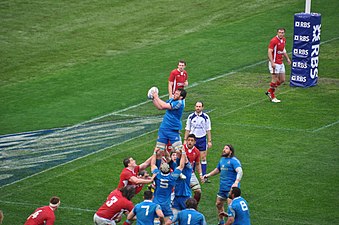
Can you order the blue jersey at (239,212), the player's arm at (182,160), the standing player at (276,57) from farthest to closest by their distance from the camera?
the standing player at (276,57) < the player's arm at (182,160) < the blue jersey at (239,212)

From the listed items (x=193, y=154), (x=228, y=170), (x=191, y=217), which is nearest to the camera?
(x=191, y=217)

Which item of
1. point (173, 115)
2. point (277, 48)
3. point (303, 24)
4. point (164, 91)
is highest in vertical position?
point (173, 115)

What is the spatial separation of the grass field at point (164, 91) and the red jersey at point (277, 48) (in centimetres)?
155

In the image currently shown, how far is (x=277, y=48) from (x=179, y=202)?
12.9m

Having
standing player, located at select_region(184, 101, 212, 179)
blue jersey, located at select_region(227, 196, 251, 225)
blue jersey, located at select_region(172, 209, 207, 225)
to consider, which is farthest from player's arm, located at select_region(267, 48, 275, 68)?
blue jersey, located at select_region(172, 209, 207, 225)

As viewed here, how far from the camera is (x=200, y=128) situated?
24.6 m

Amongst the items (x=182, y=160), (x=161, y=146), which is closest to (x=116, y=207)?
(x=182, y=160)

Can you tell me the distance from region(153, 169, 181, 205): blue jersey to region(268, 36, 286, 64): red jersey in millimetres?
13098

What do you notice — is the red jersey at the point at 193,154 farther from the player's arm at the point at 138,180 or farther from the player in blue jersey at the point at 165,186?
the player in blue jersey at the point at 165,186

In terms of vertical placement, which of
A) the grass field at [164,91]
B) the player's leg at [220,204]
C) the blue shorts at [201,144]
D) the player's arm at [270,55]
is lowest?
the grass field at [164,91]

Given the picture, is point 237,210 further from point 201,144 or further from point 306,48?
point 306,48

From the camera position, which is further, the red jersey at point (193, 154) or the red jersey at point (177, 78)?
the red jersey at point (177, 78)

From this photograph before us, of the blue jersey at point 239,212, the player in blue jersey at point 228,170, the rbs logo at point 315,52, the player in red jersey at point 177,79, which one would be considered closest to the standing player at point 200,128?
the player in blue jersey at point 228,170

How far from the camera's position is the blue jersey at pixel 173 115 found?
2305 centimetres
